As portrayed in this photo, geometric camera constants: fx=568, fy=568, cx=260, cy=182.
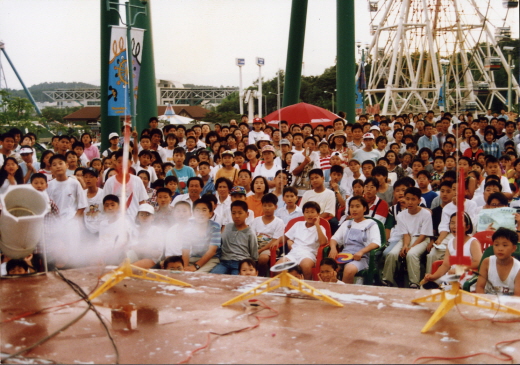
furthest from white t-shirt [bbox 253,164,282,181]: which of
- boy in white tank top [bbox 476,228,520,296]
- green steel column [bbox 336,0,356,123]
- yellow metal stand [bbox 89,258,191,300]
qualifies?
green steel column [bbox 336,0,356,123]

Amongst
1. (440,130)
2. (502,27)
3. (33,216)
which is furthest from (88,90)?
(33,216)

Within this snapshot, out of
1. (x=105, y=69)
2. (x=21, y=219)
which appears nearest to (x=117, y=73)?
(x=105, y=69)

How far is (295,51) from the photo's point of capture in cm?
1406

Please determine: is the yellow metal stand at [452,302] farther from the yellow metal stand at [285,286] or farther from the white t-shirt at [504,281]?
the white t-shirt at [504,281]

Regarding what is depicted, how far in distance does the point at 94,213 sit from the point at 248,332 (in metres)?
4.40

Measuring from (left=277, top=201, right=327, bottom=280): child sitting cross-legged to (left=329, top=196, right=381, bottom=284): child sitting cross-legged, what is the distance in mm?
177

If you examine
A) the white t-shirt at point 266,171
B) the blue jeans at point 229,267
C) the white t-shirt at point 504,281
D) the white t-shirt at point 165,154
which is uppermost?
the white t-shirt at point 165,154

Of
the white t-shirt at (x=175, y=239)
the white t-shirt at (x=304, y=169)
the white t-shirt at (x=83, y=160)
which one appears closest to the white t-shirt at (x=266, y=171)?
the white t-shirt at (x=304, y=169)

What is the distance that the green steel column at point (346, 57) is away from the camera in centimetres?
1278

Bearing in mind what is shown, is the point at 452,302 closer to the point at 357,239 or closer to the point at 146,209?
the point at 357,239

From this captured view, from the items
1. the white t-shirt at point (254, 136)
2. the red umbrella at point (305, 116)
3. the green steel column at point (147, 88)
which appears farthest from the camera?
the red umbrella at point (305, 116)

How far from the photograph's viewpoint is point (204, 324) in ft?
10.1

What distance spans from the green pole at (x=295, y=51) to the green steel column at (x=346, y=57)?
103cm

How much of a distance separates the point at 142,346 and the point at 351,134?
770 cm
